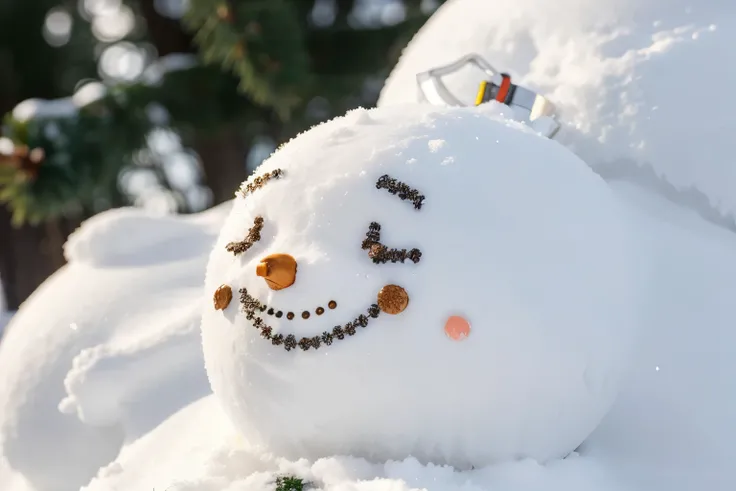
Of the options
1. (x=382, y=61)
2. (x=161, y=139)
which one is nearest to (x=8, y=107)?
(x=161, y=139)

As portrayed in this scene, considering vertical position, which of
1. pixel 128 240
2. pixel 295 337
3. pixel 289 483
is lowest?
pixel 289 483

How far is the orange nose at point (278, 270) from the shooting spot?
87 cm

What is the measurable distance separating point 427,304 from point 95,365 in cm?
79

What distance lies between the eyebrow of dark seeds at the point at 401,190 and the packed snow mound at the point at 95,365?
0.68 metres

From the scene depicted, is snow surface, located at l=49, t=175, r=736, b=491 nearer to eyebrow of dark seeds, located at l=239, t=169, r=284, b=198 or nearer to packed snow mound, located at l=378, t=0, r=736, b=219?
packed snow mound, located at l=378, t=0, r=736, b=219

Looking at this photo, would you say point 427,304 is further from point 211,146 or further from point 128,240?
point 211,146

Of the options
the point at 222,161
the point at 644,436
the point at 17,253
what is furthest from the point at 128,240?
the point at 17,253

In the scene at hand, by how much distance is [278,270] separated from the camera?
865 millimetres

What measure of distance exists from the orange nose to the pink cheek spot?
0.64 ft

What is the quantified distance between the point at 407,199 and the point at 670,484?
543mm

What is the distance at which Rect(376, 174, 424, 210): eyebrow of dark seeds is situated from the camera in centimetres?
89

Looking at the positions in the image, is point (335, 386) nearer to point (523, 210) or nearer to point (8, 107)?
point (523, 210)

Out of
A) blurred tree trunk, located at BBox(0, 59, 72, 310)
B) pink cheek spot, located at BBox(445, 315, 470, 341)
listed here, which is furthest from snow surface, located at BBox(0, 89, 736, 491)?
blurred tree trunk, located at BBox(0, 59, 72, 310)

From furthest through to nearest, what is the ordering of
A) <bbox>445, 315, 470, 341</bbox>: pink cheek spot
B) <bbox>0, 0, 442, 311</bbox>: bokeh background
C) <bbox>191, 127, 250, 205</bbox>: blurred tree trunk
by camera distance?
<bbox>191, 127, 250, 205</bbox>: blurred tree trunk, <bbox>0, 0, 442, 311</bbox>: bokeh background, <bbox>445, 315, 470, 341</bbox>: pink cheek spot
